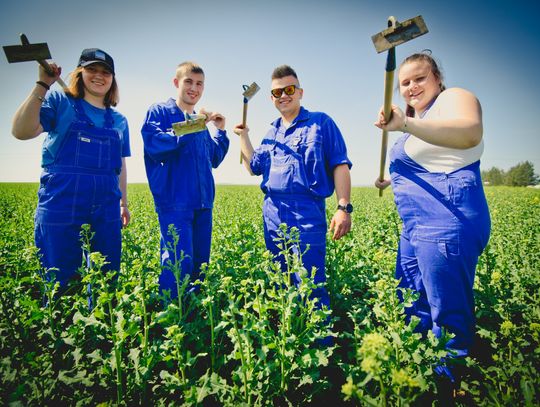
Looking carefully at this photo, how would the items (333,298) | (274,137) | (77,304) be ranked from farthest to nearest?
(333,298)
(274,137)
(77,304)

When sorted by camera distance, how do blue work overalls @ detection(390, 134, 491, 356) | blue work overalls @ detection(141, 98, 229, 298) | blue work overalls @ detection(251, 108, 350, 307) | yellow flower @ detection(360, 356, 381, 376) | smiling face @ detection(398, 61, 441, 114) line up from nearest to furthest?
1. yellow flower @ detection(360, 356, 381, 376)
2. blue work overalls @ detection(390, 134, 491, 356)
3. smiling face @ detection(398, 61, 441, 114)
4. blue work overalls @ detection(251, 108, 350, 307)
5. blue work overalls @ detection(141, 98, 229, 298)

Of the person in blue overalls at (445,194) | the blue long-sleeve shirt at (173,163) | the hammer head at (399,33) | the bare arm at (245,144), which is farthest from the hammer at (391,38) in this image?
the blue long-sleeve shirt at (173,163)

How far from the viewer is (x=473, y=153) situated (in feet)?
5.63

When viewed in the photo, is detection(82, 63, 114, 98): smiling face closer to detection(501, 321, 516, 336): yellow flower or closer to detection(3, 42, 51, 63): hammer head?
detection(3, 42, 51, 63): hammer head

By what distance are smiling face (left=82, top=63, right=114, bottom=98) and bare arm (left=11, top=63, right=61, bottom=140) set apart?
0.26 m

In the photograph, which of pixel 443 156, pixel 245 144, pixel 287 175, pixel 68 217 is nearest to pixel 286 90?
pixel 245 144

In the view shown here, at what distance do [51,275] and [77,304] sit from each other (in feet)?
1.73

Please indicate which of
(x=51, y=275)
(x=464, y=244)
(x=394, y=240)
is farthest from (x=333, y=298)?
(x=51, y=275)

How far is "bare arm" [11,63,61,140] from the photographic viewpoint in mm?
2242

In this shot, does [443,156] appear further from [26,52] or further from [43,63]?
[26,52]

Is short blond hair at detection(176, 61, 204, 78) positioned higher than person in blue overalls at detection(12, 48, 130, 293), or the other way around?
short blond hair at detection(176, 61, 204, 78)

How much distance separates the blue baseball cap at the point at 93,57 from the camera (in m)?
2.53

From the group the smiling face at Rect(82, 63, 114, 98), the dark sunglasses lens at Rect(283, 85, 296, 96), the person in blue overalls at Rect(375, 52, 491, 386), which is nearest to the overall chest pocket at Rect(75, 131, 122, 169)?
the smiling face at Rect(82, 63, 114, 98)

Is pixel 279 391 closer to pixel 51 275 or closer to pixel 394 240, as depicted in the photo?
pixel 51 275
